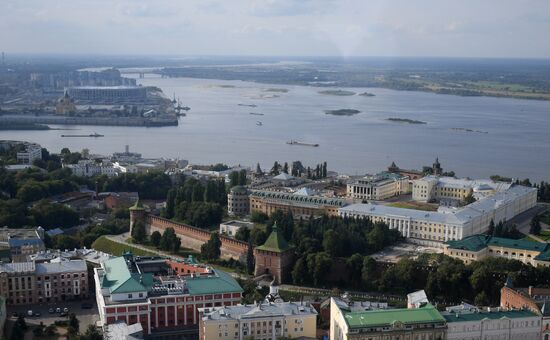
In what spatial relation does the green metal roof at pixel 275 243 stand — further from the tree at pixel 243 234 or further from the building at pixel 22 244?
the building at pixel 22 244

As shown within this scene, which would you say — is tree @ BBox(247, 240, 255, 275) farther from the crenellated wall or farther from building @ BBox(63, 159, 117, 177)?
building @ BBox(63, 159, 117, 177)

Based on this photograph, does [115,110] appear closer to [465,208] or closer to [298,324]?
[465,208]

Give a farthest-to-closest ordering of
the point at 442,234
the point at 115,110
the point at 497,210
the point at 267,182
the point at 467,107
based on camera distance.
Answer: the point at 467,107
the point at 115,110
the point at 267,182
the point at 497,210
the point at 442,234

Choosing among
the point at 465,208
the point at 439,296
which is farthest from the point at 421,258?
the point at 465,208

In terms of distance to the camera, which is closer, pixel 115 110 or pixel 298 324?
pixel 298 324

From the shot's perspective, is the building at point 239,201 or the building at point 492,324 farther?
the building at point 239,201

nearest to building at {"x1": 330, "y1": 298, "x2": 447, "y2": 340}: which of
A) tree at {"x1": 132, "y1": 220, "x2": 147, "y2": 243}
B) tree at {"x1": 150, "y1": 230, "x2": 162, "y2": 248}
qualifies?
tree at {"x1": 150, "y1": 230, "x2": 162, "y2": 248}

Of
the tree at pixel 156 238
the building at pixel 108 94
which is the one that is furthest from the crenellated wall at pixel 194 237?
the building at pixel 108 94
